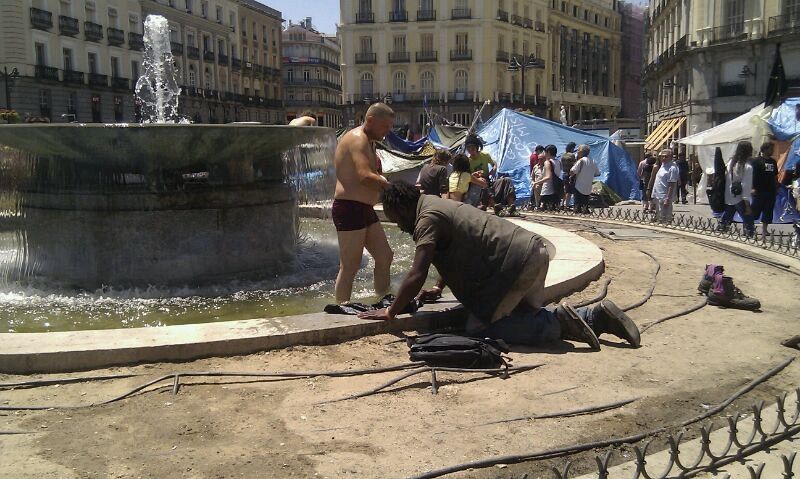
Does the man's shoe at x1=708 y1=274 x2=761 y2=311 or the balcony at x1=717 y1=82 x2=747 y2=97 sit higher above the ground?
the balcony at x1=717 y1=82 x2=747 y2=97

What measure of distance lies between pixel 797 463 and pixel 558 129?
1613 cm

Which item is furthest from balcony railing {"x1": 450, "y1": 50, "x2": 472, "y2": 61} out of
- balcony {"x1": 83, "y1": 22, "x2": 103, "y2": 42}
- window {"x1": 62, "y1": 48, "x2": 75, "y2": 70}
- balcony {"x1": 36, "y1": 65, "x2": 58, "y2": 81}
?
balcony {"x1": 36, "y1": 65, "x2": 58, "y2": 81}

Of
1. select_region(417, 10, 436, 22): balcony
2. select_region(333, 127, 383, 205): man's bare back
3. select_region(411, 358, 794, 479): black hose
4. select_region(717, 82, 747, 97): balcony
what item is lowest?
select_region(411, 358, 794, 479): black hose

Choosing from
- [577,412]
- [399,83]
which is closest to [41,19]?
[399,83]

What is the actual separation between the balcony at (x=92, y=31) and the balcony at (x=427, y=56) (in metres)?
26.7

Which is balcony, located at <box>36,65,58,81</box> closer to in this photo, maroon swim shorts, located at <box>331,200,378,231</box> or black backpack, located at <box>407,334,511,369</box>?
maroon swim shorts, located at <box>331,200,378,231</box>

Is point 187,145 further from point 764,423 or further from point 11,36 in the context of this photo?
point 11,36

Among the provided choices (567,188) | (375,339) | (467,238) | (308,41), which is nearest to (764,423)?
(467,238)

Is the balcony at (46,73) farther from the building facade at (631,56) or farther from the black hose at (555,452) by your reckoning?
the building facade at (631,56)

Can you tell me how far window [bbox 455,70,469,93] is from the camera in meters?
62.4

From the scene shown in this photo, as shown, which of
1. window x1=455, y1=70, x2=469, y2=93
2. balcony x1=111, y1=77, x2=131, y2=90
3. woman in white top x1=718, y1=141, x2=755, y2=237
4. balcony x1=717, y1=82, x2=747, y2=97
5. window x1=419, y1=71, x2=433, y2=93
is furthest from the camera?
window x1=419, y1=71, x2=433, y2=93

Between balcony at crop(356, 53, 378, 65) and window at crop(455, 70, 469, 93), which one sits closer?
window at crop(455, 70, 469, 93)

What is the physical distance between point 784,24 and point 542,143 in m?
23.5

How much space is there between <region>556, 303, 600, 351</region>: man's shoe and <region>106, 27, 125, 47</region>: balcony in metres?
50.9
